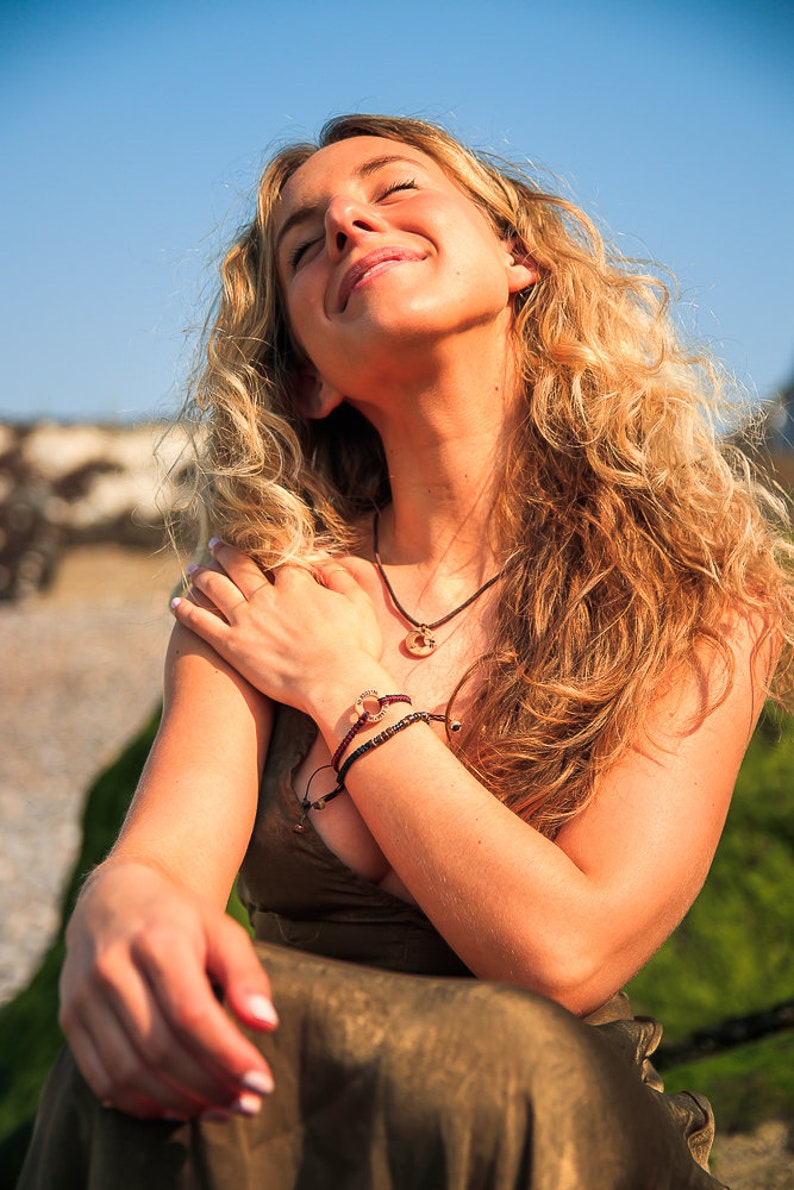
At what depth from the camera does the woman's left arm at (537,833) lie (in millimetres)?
2223

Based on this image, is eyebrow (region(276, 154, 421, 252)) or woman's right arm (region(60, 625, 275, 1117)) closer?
woman's right arm (region(60, 625, 275, 1117))

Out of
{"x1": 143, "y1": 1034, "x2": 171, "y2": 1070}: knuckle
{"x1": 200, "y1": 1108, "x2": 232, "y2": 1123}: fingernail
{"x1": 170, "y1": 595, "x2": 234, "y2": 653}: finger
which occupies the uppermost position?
{"x1": 143, "y1": 1034, "x2": 171, "y2": 1070}: knuckle

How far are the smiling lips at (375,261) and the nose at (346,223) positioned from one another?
0.26 ft

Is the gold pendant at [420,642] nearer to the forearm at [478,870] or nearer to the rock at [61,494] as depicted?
the forearm at [478,870]

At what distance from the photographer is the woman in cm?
173

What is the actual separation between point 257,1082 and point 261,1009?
10 centimetres

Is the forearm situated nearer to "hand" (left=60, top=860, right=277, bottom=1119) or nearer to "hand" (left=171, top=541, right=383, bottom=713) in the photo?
"hand" (left=171, top=541, right=383, bottom=713)

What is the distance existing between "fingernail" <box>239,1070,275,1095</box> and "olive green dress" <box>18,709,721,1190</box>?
11cm

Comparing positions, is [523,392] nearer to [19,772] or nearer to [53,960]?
[53,960]

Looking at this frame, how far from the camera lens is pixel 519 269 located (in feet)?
10.6

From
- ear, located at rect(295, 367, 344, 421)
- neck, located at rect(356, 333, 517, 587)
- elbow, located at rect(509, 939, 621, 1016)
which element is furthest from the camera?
ear, located at rect(295, 367, 344, 421)

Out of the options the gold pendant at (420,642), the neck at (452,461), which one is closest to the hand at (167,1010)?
the gold pendant at (420,642)

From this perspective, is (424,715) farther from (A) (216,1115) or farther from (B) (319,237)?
(B) (319,237)

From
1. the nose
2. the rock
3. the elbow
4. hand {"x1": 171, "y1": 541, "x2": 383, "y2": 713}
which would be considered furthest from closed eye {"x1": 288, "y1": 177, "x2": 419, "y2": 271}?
the rock
